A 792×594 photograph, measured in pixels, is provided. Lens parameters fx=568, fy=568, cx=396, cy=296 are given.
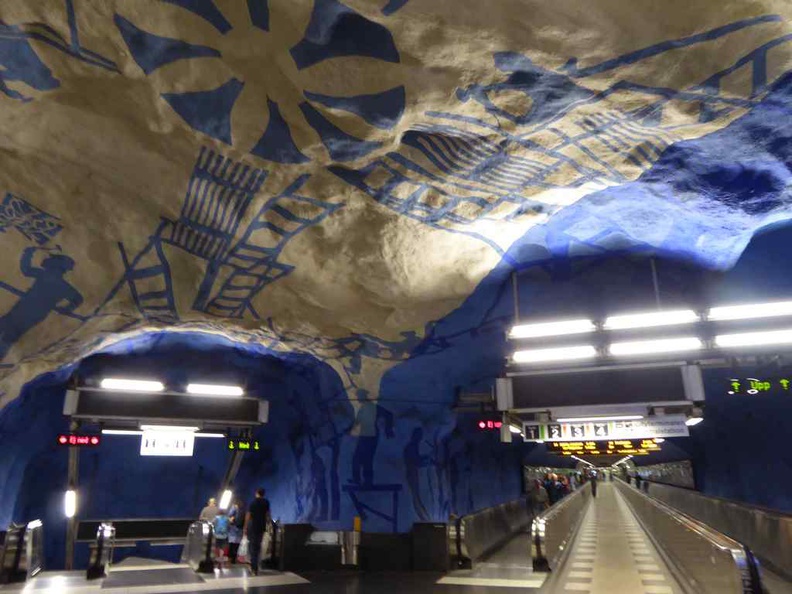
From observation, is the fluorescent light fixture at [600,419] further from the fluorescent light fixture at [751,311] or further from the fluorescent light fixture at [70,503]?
the fluorescent light fixture at [70,503]

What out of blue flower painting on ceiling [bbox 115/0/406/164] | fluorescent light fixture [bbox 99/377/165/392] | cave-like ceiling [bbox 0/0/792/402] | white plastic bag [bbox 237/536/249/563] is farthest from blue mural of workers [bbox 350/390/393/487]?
blue flower painting on ceiling [bbox 115/0/406/164]

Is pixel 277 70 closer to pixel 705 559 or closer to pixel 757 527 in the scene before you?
pixel 705 559

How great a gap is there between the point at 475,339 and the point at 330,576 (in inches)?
265

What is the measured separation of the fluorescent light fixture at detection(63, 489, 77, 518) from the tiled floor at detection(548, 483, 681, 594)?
527 inches

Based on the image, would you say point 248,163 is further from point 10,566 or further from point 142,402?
point 142,402

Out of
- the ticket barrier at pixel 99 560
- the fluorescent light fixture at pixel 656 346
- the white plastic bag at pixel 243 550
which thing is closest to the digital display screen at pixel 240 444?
the white plastic bag at pixel 243 550

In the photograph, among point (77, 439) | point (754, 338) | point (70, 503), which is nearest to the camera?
point (754, 338)

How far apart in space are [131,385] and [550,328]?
1043 cm

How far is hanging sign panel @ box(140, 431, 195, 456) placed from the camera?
15.1 m

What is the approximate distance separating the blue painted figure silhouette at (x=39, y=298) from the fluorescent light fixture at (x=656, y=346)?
10.4 meters

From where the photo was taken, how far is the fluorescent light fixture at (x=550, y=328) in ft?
39.0

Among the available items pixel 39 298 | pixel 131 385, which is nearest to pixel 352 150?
pixel 39 298

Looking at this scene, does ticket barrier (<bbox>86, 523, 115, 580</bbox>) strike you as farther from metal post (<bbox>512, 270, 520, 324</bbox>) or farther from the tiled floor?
metal post (<bbox>512, 270, 520, 324</bbox>)

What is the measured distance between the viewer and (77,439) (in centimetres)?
1373
